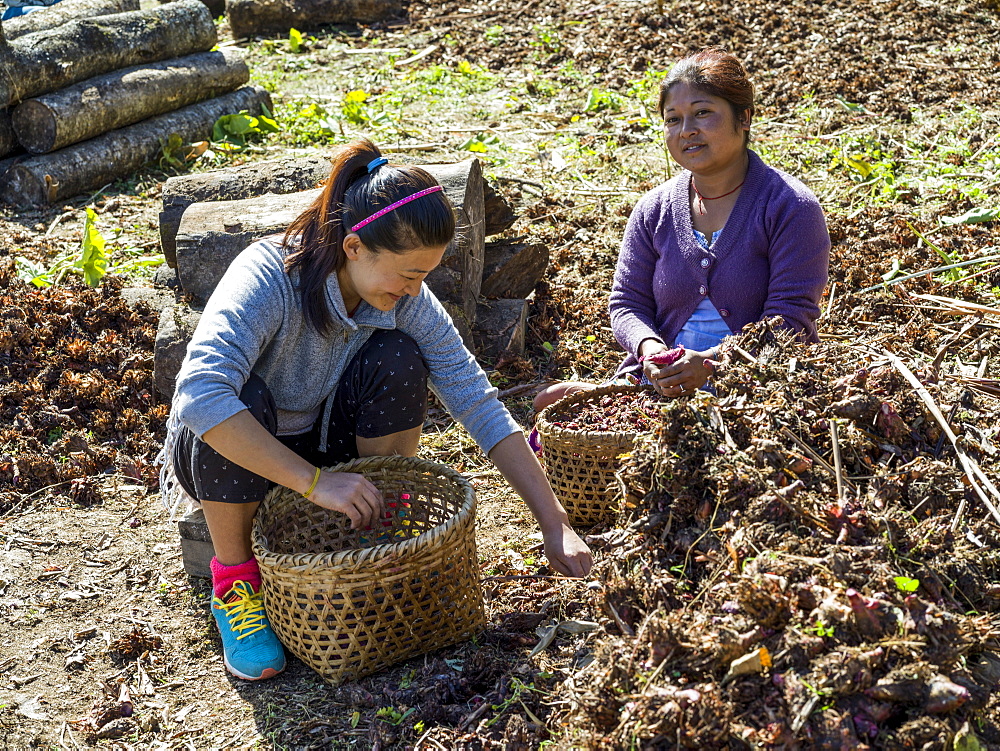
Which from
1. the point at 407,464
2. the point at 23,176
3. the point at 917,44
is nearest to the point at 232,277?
the point at 407,464

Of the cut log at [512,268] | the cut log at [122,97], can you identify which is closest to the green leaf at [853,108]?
the cut log at [512,268]

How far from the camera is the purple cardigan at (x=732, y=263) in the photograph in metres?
2.99

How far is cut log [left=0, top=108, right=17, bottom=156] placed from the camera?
240 inches

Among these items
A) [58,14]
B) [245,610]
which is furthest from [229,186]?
[58,14]

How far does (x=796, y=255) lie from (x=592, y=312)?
175cm

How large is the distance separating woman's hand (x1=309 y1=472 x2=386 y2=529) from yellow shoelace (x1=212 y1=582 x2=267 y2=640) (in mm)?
459

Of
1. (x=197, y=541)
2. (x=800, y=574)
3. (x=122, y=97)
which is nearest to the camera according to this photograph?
(x=800, y=574)

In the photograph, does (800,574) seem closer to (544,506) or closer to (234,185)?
(544,506)

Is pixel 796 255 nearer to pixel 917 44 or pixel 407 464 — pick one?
pixel 407 464

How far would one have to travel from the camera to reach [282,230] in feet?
12.6

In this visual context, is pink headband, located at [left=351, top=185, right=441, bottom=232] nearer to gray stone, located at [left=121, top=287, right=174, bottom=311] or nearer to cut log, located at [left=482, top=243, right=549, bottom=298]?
cut log, located at [left=482, top=243, right=549, bottom=298]

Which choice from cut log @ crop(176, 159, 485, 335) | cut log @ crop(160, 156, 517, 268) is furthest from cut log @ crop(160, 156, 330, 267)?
cut log @ crop(176, 159, 485, 335)

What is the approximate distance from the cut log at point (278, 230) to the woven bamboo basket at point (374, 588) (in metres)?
1.45

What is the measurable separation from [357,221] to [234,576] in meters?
1.08
